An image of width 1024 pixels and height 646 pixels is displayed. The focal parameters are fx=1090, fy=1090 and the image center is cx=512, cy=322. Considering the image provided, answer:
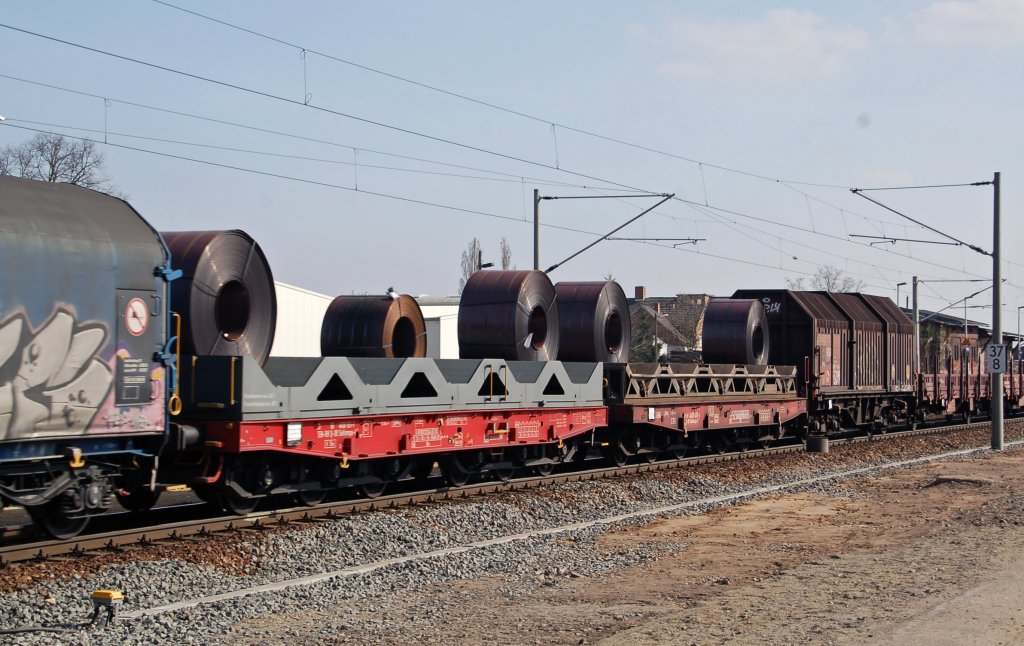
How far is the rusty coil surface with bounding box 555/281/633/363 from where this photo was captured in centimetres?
1978

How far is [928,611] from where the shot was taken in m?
8.59

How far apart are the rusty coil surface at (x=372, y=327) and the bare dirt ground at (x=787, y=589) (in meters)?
5.03

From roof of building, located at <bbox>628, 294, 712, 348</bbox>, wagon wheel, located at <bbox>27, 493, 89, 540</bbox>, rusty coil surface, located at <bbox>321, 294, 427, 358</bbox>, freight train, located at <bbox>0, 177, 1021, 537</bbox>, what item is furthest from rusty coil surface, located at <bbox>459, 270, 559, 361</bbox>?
roof of building, located at <bbox>628, 294, 712, 348</bbox>

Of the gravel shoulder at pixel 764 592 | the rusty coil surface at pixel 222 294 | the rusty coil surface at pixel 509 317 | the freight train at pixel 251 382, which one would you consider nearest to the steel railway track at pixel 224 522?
the freight train at pixel 251 382

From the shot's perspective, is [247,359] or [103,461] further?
[247,359]

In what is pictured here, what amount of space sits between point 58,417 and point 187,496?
20.9 ft

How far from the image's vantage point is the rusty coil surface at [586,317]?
1978 centimetres

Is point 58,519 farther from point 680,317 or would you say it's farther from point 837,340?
point 680,317

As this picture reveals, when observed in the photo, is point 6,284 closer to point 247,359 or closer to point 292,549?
point 247,359

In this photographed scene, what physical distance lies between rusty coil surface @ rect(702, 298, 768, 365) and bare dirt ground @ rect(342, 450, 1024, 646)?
33.0ft

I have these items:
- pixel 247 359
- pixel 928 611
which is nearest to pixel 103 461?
pixel 247 359

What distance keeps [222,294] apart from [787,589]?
7208 mm

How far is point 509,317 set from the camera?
57.3 ft

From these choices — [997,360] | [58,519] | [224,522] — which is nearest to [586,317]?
[224,522]
